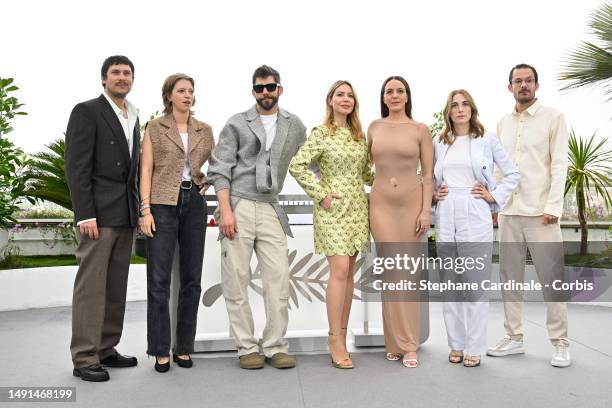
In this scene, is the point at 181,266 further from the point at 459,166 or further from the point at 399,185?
the point at 459,166

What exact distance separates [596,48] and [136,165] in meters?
5.21

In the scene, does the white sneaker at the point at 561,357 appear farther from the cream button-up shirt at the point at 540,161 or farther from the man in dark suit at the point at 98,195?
the man in dark suit at the point at 98,195

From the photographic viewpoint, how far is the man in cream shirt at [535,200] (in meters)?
3.30

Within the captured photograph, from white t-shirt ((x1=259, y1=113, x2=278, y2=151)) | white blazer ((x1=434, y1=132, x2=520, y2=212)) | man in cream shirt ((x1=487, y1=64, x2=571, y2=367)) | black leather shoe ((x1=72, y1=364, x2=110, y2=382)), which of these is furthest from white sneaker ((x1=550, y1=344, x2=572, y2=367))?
black leather shoe ((x1=72, y1=364, x2=110, y2=382))

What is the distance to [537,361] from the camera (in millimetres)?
3350

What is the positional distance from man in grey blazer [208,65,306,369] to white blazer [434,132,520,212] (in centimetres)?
85

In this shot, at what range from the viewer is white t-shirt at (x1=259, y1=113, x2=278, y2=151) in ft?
10.5

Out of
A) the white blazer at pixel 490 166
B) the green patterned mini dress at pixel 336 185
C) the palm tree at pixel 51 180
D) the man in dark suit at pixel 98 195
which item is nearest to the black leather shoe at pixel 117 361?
the man in dark suit at pixel 98 195

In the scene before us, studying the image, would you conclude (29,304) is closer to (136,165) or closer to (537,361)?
(136,165)

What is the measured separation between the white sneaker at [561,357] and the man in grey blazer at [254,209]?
4.77ft

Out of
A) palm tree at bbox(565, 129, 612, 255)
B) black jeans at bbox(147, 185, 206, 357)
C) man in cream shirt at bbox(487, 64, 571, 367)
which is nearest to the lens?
black jeans at bbox(147, 185, 206, 357)

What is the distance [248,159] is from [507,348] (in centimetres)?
188

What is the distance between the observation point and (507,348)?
3477 mm

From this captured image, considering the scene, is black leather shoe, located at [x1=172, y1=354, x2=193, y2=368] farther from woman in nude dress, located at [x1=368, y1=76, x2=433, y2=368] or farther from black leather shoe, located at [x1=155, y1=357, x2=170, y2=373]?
woman in nude dress, located at [x1=368, y1=76, x2=433, y2=368]
